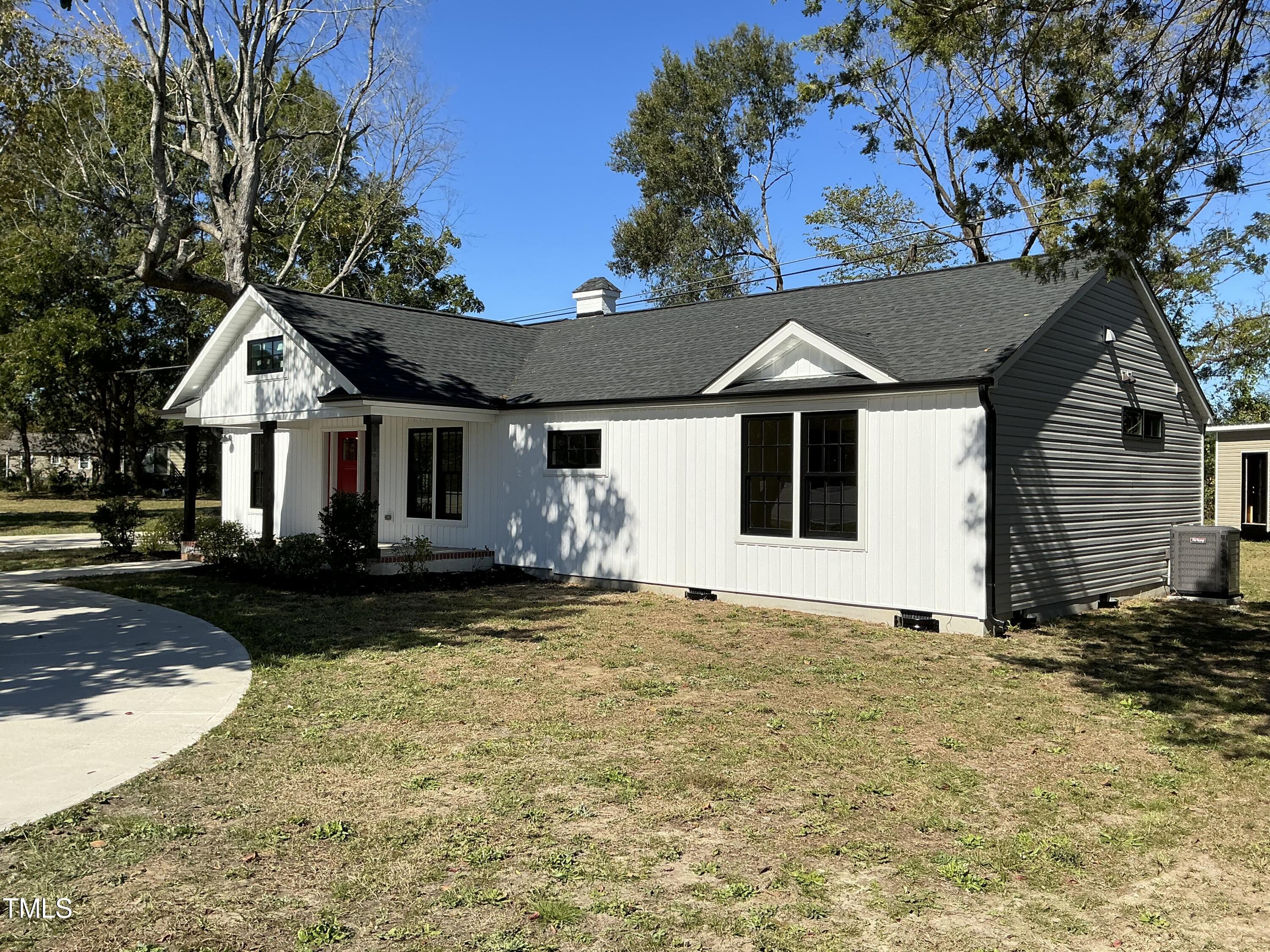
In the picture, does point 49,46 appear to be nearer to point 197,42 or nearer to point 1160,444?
point 197,42

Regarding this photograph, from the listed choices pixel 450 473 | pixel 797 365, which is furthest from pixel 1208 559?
pixel 450 473

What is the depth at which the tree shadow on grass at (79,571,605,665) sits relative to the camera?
31.7ft

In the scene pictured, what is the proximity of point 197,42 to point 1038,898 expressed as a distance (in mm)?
26361

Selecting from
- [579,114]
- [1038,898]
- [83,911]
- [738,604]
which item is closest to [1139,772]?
[1038,898]

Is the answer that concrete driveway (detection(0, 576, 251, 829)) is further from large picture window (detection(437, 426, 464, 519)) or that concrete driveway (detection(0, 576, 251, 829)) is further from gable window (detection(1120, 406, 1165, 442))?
gable window (detection(1120, 406, 1165, 442))

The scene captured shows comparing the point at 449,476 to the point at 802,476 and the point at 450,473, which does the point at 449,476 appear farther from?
the point at 802,476

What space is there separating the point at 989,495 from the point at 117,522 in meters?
16.0

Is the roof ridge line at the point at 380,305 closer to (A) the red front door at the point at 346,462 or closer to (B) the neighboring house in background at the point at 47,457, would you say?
(A) the red front door at the point at 346,462

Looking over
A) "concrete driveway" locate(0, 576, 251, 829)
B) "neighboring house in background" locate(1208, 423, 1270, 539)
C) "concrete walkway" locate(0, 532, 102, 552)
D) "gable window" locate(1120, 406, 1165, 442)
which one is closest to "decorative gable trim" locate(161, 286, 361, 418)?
"concrete walkway" locate(0, 532, 102, 552)

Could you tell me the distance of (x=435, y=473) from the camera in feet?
56.5

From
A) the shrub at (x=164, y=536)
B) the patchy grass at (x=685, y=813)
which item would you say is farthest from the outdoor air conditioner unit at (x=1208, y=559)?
the shrub at (x=164, y=536)

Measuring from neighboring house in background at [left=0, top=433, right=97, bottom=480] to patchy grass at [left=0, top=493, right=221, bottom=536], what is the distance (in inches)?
292

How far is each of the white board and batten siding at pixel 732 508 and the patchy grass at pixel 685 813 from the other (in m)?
2.14

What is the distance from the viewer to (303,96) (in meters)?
37.0
